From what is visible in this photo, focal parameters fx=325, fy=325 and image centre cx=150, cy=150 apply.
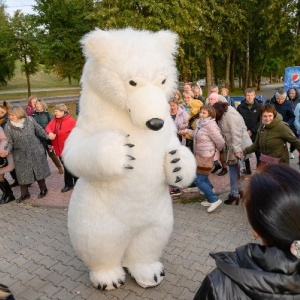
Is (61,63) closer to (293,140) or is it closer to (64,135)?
(64,135)

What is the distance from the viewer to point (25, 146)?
16.6ft

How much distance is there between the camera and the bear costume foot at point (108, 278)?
2.83 m

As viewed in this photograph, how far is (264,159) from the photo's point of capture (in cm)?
405

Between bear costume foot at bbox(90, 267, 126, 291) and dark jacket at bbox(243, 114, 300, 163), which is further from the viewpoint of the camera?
dark jacket at bbox(243, 114, 300, 163)

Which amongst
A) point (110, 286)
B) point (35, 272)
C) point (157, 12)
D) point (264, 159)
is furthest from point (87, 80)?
point (157, 12)

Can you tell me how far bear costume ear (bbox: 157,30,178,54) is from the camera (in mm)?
2561

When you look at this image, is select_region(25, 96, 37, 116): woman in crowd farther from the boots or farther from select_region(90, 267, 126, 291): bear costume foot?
select_region(90, 267, 126, 291): bear costume foot

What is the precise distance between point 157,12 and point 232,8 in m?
7.71

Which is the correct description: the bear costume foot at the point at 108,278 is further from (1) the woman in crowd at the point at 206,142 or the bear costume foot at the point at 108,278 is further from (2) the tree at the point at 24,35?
(2) the tree at the point at 24,35

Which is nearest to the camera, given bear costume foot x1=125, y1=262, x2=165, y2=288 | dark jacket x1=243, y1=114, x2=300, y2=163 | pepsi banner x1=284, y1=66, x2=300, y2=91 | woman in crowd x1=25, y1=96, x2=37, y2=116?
bear costume foot x1=125, y1=262, x2=165, y2=288

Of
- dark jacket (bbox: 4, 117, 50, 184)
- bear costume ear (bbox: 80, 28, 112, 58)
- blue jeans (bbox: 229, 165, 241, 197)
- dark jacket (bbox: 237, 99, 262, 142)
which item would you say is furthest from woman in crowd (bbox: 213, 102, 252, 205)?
dark jacket (bbox: 4, 117, 50, 184)

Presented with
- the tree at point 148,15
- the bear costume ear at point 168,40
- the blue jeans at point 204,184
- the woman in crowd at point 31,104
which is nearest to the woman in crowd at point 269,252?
the bear costume ear at point 168,40

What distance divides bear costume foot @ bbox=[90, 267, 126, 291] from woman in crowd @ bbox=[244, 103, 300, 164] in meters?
2.40

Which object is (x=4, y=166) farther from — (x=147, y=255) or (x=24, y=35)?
(x=24, y=35)
